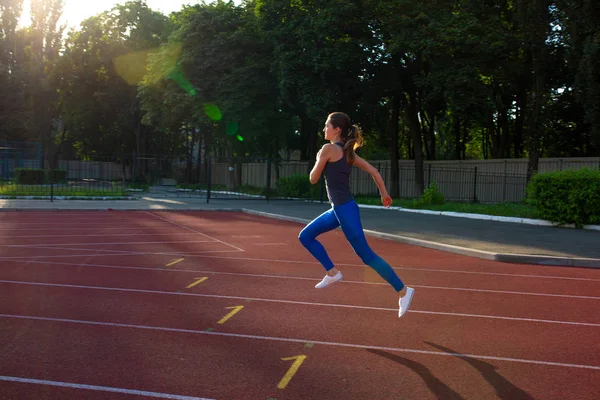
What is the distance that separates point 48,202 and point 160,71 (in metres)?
14.2

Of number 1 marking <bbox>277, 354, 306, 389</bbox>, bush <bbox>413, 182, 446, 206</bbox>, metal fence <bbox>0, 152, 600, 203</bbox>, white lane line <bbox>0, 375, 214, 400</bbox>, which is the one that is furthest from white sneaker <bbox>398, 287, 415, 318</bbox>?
metal fence <bbox>0, 152, 600, 203</bbox>

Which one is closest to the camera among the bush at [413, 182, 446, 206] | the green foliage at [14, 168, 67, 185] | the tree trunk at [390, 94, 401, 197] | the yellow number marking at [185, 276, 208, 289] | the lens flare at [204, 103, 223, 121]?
the yellow number marking at [185, 276, 208, 289]

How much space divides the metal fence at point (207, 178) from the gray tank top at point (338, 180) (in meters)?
20.9

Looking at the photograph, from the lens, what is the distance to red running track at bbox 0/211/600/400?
12.6 feet

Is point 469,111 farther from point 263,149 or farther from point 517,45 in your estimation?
point 263,149

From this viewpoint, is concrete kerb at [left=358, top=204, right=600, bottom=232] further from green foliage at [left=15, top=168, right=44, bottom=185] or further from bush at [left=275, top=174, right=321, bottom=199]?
green foliage at [left=15, top=168, right=44, bottom=185]

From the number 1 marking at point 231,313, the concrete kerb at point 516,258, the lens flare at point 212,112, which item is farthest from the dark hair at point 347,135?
the lens flare at point 212,112

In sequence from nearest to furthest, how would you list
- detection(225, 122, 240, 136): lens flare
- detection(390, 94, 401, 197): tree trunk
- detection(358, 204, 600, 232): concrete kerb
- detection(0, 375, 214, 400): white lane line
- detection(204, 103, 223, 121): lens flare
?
detection(0, 375, 214, 400): white lane line
detection(358, 204, 600, 232): concrete kerb
detection(204, 103, 223, 121): lens flare
detection(390, 94, 401, 197): tree trunk
detection(225, 122, 240, 136): lens flare

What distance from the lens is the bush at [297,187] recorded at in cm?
2847

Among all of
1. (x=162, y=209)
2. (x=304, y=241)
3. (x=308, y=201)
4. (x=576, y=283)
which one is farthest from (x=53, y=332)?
(x=308, y=201)

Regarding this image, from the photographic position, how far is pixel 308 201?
90.6ft

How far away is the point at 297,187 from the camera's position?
1150 inches

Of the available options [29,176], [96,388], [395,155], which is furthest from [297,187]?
[96,388]

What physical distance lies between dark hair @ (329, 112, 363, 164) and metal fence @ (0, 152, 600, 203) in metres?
20.9
